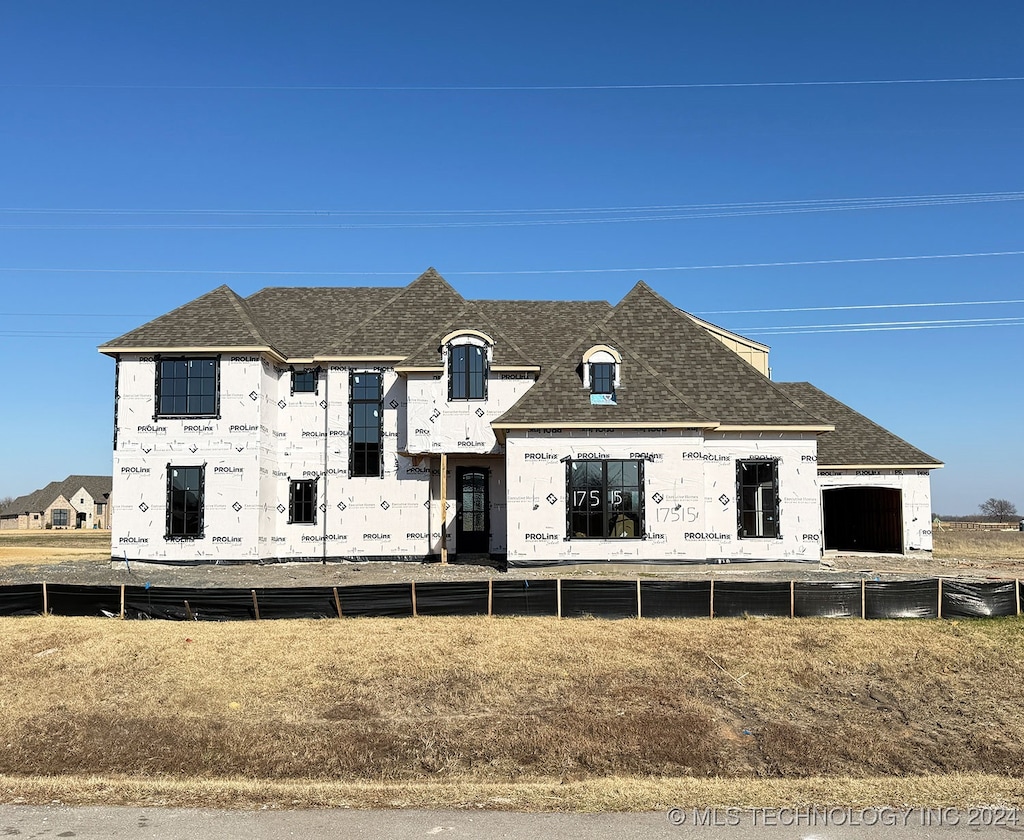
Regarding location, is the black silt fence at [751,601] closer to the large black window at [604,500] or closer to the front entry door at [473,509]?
the large black window at [604,500]

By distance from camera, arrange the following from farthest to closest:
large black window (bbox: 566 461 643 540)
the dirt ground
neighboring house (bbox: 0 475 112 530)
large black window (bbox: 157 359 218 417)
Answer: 1. neighboring house (bbox: 0 475 112 530)
2. large black window (bbox: 157 359 218 417)
3. large black window (bbox: 566 461 643 540)
4. the dirt ground

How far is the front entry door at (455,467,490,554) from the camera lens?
2992cm

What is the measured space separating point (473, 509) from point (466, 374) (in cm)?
479

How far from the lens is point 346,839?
29.6 ft

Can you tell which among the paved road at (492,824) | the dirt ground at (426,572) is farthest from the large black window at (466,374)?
the paved road at (492,824)

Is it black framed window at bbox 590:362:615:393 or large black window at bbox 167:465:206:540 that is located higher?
black framed window at bbox 590:362:615:393

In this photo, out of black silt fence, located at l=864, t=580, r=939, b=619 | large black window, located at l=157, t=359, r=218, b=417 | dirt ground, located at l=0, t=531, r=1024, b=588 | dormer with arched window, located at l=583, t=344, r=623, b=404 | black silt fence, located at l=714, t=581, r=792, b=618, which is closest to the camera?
black silt fence, located at l=714, t=581, r=792, b=618

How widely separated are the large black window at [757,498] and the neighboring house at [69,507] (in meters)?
101

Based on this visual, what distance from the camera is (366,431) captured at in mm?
29875

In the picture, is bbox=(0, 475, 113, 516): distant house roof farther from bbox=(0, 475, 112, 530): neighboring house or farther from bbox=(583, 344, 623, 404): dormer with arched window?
bbox=(583, 344, 623, 404): dormer with arched window

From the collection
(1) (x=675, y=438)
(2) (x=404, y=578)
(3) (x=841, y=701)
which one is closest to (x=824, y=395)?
(1) (x=675, y=438)

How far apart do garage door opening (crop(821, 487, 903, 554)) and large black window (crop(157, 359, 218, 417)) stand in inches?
939

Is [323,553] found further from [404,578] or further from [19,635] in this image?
[19,635]

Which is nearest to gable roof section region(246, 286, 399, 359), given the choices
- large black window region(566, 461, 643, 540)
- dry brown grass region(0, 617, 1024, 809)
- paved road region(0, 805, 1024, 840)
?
large black window region(566, 461, 643, 540)
